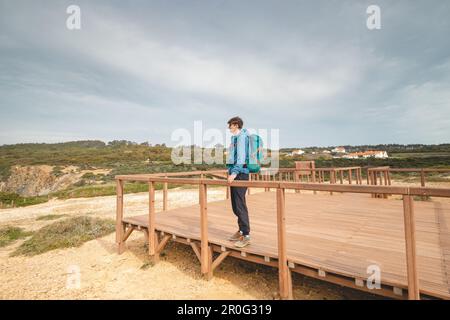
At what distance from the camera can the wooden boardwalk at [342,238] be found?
2697 millimetres

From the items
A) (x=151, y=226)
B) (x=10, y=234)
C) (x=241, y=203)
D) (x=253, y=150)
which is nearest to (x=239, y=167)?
(x=253, y=150)

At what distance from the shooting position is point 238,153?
3.54 metres

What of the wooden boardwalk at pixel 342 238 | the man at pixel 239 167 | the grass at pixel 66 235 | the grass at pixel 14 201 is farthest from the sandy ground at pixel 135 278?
the grass at pixel 14 201

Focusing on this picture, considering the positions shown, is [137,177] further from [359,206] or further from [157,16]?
[157,16]

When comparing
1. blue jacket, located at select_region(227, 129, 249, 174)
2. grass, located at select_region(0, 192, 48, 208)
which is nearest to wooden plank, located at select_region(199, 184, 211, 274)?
blue jacket, located at select_region(227, 129, 249, 174)

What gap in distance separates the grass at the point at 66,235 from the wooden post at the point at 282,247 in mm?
5905

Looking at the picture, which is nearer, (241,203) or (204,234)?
(241,203)

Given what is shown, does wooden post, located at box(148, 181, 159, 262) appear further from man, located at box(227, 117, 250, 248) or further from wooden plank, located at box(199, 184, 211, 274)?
man, located at box(227, 117, 250, 248)

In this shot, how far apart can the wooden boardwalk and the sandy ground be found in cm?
57

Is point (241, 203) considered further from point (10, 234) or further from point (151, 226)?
point (10, 234)

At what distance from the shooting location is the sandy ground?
3.67m

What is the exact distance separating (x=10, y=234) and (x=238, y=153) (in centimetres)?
890
